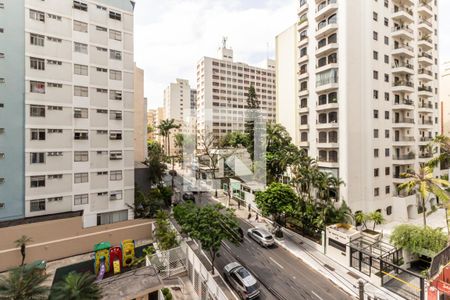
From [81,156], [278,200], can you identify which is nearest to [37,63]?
[81,156]

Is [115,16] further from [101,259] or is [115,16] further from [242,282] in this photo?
[242,282]

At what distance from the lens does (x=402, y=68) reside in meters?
29.0

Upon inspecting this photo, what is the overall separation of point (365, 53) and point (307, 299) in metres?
27.1

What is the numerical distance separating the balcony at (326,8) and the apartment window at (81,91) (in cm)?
2901

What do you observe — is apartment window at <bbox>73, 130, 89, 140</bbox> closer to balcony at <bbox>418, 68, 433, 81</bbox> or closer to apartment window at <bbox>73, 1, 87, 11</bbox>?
apartment window at <bbox>73, 1, 87, 11</bbox>

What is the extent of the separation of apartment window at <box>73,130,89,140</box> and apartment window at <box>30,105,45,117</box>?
128 inches

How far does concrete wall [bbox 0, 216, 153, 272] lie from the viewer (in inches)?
793

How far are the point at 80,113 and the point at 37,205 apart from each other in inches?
393

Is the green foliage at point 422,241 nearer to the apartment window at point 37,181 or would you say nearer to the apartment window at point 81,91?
the apartment window at point 81,91

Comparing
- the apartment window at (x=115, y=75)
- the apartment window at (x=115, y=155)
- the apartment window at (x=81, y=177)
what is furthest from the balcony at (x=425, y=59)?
the apartment window at (x=81, y=177)

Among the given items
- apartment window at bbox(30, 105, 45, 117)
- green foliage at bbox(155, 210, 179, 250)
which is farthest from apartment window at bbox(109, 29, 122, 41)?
green foliage at bbox(155, 210, 179, 250)

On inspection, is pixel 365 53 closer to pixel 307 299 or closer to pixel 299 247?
pixel 299 247

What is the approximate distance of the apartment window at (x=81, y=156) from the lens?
23.8m

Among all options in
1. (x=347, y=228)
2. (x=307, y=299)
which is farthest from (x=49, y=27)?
(x=347, y=228)
